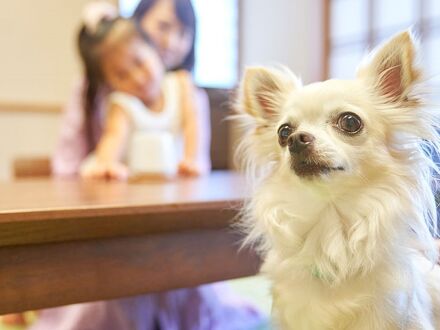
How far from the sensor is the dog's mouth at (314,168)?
496 mm

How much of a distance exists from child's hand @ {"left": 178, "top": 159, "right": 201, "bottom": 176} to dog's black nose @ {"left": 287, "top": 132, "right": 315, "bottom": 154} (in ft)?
3.07

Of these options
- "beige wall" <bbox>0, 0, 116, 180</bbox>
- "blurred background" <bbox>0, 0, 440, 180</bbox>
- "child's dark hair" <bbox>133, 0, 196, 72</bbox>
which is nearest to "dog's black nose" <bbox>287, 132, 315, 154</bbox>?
"child's dark hair" <bbox>133, 0, 196, 72</bbox>

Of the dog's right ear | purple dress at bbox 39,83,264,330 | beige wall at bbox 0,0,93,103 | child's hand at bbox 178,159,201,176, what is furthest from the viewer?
→ beige wall at bbox 0,0,93,103

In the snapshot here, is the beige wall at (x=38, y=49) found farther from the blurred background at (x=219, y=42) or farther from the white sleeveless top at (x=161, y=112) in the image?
the white sleeveless top at (x=161, y=112)

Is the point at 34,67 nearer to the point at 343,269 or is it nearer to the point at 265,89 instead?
the point at 265,89

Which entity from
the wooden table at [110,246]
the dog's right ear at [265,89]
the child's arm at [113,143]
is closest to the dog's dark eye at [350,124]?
the dog's right ear at [265,89]

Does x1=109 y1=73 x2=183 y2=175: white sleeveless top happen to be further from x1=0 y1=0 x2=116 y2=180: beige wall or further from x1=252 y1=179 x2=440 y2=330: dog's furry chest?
x1=0 y1=0 x2=116 y2=180: beige wall

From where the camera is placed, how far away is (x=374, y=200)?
520mm

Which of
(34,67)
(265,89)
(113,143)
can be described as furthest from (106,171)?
(34,67)

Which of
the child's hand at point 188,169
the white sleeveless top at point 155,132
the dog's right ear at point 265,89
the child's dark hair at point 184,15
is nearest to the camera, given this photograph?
the dog's right ear at point 265,89

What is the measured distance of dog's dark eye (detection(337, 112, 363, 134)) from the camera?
51 cm

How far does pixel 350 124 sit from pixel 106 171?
963 millimetres

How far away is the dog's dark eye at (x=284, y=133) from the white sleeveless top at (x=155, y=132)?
78cm

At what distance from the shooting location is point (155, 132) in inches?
55.8
